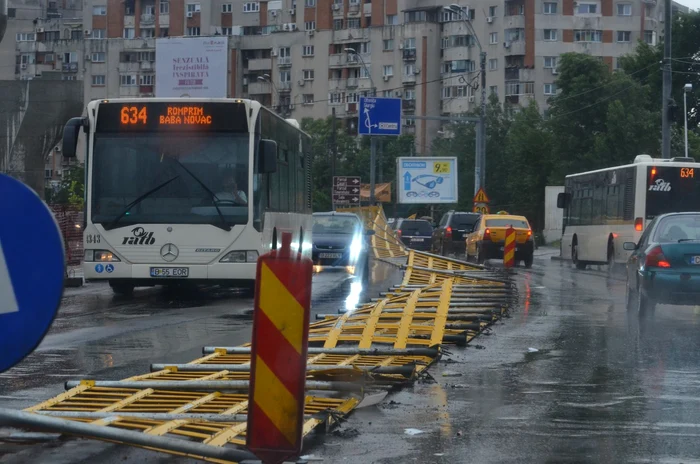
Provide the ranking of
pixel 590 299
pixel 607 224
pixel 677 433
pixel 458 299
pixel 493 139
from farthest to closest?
pixel 493 139 → pixel 607 224 → pixel 590 299 → pixel 458 299 → pixel 677 433

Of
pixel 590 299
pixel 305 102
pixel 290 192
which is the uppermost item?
pixel 305 102

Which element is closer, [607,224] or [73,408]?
[73,408]

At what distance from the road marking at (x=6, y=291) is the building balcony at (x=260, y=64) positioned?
4355 inches

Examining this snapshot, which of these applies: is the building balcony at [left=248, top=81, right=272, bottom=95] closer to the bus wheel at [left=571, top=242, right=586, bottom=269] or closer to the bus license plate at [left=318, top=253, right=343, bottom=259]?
the bus wheel at [left=571, top=242, right=586, bottom=269]

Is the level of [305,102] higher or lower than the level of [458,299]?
higher

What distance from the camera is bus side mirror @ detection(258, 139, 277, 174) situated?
18.7m

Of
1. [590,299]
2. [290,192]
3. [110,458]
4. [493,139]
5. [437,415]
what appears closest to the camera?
[110,458]

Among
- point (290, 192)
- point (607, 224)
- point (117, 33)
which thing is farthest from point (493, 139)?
point (290, 192)

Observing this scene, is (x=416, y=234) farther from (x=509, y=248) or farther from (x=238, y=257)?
(x=238, y=257)

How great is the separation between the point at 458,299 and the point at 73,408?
10.4m

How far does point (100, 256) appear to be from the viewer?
61.2 ft

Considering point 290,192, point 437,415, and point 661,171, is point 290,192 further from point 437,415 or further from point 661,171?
point 437,415

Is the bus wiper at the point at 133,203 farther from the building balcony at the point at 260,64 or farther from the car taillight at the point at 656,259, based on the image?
the building balcony at the point at 260,64

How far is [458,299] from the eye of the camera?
56.5 ft
